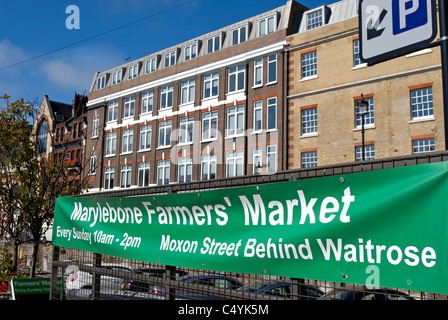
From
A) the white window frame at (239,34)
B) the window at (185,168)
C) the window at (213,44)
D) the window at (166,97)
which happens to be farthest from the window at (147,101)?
the white window frame at (239,34)

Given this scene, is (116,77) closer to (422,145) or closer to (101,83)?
(101,83)

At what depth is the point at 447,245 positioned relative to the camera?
3189 mm

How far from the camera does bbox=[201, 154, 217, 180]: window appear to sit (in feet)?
121

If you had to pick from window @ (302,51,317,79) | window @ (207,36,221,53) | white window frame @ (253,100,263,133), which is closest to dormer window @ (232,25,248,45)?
window @ (207,36,221,53)

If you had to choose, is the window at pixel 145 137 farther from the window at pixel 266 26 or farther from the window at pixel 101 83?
the window at pixel 266 26

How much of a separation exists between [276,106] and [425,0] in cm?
2859

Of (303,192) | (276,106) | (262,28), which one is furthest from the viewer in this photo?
(262,28)

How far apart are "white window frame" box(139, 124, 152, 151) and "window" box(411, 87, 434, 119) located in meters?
25.1

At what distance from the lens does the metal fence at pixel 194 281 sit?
4.12 meters

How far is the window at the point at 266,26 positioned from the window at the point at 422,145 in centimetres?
1468

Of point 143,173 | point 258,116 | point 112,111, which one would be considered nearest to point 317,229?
point 258,116

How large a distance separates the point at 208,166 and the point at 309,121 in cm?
977
